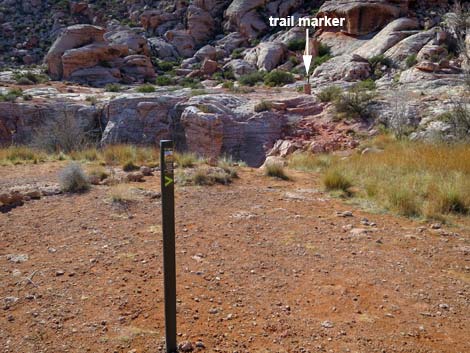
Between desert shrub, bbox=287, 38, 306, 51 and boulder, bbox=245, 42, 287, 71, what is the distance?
3.50 feet

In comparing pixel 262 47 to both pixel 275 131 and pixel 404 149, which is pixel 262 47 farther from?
pixel 404 149

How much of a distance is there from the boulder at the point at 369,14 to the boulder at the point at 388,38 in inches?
108

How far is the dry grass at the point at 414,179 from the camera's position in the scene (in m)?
5.84

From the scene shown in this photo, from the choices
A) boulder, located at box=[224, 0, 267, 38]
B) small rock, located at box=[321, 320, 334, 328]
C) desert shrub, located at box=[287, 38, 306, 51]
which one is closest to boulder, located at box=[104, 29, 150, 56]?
boulder, located at box=[224, 0, 267, 38]

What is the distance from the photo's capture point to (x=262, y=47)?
2952 centimetres

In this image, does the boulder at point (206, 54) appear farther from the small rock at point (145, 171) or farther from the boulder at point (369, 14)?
the small rock at point (145, 171)

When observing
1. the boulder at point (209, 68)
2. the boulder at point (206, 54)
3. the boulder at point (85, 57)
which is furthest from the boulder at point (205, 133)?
the boulder at point (206, 54)

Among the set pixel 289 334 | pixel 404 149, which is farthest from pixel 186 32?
pixel 289 334

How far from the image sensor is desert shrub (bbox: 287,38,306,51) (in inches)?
1166

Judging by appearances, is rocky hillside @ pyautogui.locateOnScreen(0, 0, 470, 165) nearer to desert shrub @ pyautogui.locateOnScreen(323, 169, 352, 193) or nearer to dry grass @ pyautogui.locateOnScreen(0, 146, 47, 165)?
dry grass @ pyautogui.locateOnScreen(0, 146, 47, 165)

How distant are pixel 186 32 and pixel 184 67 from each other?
25.5ft

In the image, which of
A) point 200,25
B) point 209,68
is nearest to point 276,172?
point 209,68

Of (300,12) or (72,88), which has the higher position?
(300,12)

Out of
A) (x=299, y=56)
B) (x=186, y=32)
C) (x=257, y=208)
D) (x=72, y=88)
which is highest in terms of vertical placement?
(x=186, y=32)
